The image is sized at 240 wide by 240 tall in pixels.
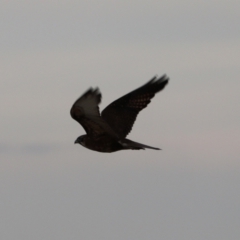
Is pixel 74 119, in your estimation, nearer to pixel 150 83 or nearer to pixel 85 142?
pixel 85 142

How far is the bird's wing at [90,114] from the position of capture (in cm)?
2280

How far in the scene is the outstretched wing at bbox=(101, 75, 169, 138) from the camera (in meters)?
26.8

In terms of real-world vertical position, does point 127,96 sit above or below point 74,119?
above

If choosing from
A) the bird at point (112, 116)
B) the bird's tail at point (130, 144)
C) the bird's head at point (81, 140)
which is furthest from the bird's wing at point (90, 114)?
the bird's head at point (81, 140)

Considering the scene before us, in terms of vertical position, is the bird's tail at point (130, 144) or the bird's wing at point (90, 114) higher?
the bird's wing at point (90, 114)

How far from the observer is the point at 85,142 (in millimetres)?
25234

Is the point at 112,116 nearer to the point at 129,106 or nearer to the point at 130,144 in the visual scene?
the point at 129,106

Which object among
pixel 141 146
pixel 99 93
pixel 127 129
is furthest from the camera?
pixel 127 129

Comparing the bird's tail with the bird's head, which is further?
the bird's head

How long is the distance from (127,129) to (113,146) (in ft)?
5.93

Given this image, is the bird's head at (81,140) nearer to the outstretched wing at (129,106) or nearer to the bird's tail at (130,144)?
the bird's tail at (130,144)

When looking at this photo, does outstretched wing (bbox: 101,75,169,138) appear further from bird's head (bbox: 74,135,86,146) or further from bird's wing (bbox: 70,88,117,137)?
bird's wing (bbox: 70,88,117,137)

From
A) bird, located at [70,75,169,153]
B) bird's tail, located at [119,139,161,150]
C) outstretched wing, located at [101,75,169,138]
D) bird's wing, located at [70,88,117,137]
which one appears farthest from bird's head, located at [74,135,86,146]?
outstretched wing, located at [101,75,169,138]

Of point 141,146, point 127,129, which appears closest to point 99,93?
point 141,146
